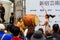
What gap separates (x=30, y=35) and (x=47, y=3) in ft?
18.8

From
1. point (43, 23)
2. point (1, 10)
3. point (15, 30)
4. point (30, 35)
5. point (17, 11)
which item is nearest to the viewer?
point (15, 30)

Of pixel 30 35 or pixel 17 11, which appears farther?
pixel 17 11

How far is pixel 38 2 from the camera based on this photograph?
1462 centimetres

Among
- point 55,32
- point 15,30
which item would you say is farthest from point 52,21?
point 15,30

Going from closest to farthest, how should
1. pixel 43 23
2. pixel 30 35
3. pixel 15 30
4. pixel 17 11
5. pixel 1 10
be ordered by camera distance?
pixel 15 30, pixel 30 35, pixel 43 23, pixel 17 11, pixel 1 10

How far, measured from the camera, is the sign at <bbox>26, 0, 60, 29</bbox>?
566 inches

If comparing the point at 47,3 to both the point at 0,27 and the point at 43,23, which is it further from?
the point at 0,27

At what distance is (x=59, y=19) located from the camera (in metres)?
14.4

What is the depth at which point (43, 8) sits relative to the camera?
1443cm

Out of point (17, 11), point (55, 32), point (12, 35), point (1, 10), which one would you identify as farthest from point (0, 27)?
point (1, 10)

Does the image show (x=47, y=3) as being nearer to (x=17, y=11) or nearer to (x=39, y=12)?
(x=39, y=12)

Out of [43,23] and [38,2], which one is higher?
[38,2]

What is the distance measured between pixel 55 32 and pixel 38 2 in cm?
567

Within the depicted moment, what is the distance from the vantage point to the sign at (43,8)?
14.4m
